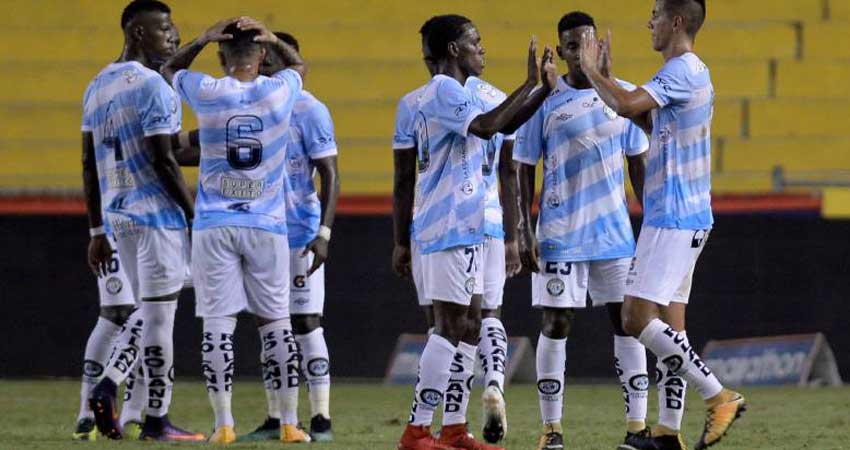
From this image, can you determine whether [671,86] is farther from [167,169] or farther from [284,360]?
[167,169]

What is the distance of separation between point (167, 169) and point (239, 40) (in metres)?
0.97

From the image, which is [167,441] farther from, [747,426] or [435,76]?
[747,426]

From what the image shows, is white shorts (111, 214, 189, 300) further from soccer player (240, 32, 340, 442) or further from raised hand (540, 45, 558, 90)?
raised hand (540, 45, 558, 90)

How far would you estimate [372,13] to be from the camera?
60.5ft

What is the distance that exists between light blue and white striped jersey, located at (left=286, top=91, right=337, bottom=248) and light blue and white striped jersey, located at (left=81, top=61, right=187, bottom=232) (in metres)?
0.62

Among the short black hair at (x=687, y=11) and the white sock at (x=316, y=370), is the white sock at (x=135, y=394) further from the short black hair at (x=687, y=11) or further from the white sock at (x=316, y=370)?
the short black hair at (x=687, y=11)

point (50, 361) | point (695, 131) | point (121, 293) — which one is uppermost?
point (695, 131)

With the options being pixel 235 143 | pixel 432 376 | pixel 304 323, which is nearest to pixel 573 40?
pixel 235 143

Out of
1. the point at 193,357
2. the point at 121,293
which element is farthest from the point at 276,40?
the point at 193,357

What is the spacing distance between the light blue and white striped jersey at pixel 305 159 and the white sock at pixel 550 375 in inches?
61.0

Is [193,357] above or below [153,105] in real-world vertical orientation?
below

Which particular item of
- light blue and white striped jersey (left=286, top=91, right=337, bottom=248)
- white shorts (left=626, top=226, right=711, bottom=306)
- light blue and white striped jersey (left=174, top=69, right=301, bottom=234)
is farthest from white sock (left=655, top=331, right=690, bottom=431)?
light blue and white striped jersey (left=286, top=91, right=337, bottom=248)

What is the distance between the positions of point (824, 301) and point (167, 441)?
665 cm

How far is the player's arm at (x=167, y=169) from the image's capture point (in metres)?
8.80
